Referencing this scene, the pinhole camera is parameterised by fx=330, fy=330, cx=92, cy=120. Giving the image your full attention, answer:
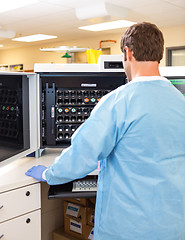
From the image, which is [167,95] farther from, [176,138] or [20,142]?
[20,142]

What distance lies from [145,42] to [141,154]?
1.22 feet

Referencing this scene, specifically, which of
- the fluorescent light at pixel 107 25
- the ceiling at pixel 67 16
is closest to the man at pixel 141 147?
the ceiling at pixel 67 16

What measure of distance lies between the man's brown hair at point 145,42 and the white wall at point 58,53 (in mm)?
6232

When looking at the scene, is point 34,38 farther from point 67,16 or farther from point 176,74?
point 176,74

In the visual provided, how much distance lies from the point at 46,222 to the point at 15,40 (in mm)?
7442

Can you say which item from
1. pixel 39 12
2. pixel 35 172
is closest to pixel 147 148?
pixel 35 172

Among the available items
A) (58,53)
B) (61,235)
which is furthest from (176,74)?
(58,53)

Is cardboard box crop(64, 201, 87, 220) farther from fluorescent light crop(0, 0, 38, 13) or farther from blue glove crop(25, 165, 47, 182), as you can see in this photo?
fluorescent light crop(0, 0, 38, 13)

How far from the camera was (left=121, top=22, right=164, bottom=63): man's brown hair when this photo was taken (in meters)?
1.10

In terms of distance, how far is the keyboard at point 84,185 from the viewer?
1632mm

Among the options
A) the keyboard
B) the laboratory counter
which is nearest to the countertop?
the laboratory counter

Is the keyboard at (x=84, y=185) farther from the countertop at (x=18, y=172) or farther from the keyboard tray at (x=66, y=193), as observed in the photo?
the countertop at (x=18, y=172)

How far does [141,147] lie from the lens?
1.09 meters

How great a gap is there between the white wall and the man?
6.25 m
